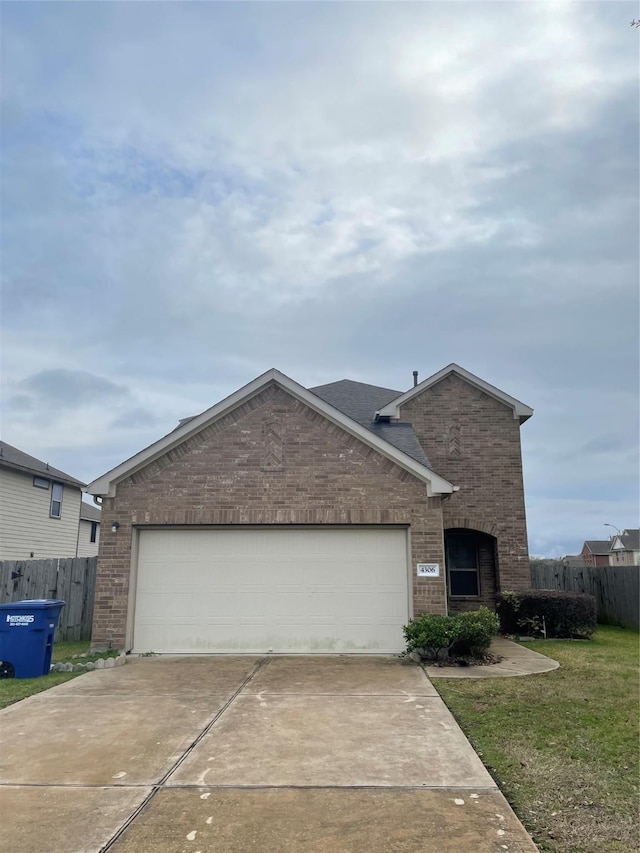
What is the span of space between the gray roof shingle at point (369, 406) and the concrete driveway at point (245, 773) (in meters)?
6.12

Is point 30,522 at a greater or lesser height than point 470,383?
lesser

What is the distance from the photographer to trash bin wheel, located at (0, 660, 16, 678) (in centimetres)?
916

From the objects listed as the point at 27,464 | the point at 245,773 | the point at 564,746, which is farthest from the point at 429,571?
the point at 27,464

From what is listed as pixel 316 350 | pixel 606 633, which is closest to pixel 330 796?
pixel 606 633

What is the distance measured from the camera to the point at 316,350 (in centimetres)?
2722

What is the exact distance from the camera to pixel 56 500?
23547mm

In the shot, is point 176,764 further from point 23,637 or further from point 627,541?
point 627,541

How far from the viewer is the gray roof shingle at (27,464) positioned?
2003 cm

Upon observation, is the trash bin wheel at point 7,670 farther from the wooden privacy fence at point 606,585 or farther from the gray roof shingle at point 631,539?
the gray roof shingle at point 631,539

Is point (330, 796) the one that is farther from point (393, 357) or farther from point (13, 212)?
point (393, 357)

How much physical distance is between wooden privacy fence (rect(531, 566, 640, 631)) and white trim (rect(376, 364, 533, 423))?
482 cm

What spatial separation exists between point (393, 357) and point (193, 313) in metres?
9.90

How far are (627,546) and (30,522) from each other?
5078cm

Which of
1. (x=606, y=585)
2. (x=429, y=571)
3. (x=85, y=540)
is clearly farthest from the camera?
(x=85, y=540)
